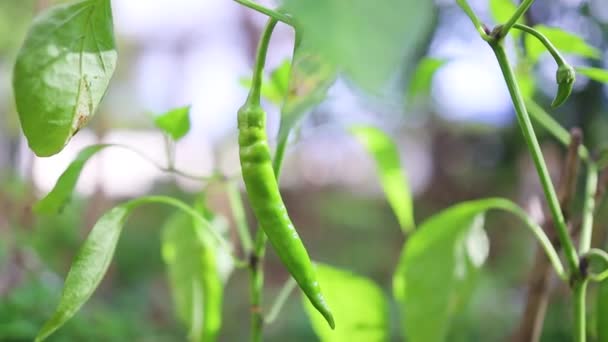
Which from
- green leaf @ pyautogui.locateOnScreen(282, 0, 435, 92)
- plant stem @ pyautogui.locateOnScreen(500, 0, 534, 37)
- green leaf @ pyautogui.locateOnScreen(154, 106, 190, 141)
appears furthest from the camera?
green leaf @ pyautogui.locateOnScreen(154, 106, 190, 141)

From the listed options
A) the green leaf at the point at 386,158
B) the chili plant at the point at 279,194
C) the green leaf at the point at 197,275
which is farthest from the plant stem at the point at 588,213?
the green leaf at the point at 197,275

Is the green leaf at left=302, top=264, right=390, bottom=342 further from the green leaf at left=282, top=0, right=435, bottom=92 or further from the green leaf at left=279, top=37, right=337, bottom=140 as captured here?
the green leaf at left=282, top=0, right=435, bottom=92

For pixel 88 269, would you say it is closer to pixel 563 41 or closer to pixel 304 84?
pixel 304 84

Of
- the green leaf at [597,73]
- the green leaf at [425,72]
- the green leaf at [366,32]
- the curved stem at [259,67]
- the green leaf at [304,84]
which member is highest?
the green leaf at [366,32]

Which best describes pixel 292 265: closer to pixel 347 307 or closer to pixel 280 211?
pixel 280 211

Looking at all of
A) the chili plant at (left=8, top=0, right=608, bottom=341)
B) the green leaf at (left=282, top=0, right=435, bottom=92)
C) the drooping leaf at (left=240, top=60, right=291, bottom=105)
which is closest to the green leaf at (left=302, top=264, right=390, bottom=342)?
the chili plant at (left=8, top=0, right=608, bottom=341)

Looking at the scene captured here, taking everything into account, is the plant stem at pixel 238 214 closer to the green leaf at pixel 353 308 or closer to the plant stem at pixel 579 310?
the green leaf at pixel 353 308
